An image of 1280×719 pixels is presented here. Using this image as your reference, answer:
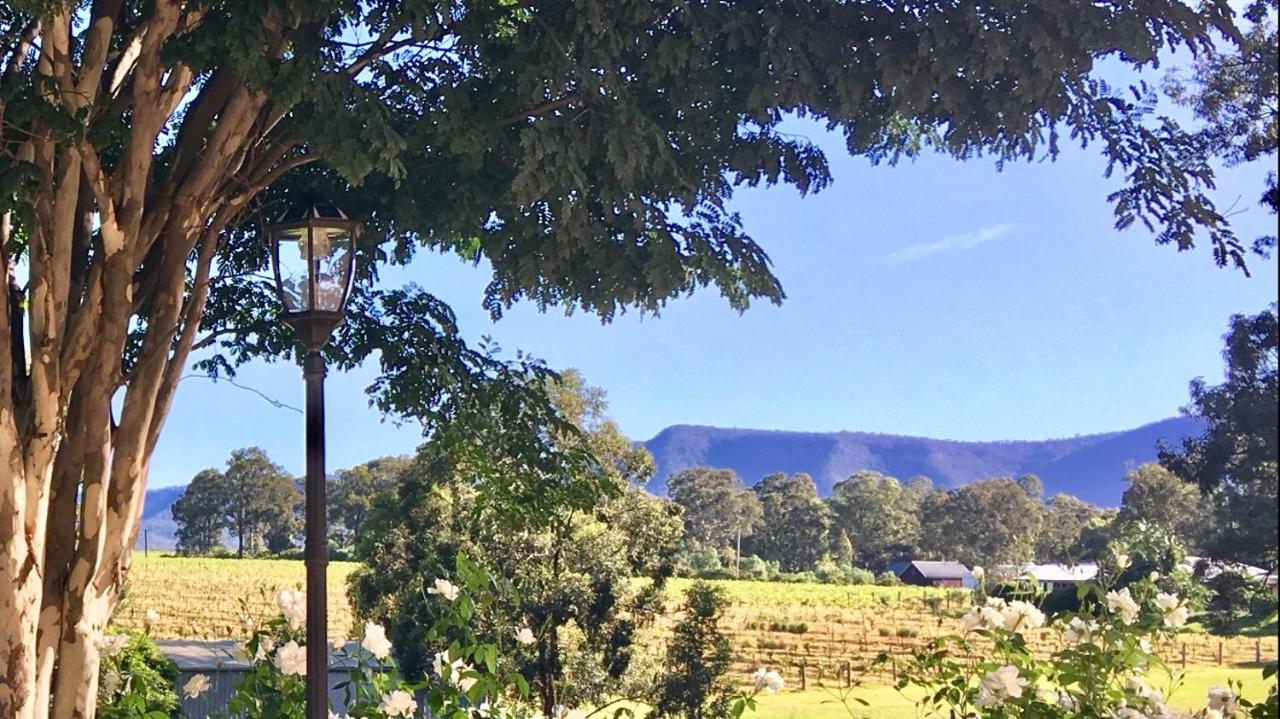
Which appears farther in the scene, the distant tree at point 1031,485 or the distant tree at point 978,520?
the distant tree at point 1031,485

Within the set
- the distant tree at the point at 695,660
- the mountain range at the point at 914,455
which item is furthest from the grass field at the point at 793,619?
the mountain range at the point at 914,455

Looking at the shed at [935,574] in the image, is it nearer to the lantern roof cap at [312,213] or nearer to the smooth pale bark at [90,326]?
the smooth pale bark at [90,326]

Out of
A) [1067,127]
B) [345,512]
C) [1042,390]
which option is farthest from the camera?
[1042,390]

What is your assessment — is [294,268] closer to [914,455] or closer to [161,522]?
[161,522]

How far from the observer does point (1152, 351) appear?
455ft

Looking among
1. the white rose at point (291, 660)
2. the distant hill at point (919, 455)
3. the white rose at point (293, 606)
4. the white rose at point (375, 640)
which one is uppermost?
the distant hill at point (919, 455)

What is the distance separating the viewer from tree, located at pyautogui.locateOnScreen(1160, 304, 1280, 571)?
7734mm

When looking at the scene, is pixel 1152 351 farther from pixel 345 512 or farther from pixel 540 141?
pixel 540 141

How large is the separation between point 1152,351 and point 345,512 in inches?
5069

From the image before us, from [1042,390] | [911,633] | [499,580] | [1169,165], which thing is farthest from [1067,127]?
[1042,390]

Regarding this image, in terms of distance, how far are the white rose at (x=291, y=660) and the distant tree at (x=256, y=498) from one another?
86.8 feet

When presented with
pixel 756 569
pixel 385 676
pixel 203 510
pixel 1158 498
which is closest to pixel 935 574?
pixel 756 569

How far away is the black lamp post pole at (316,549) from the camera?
253cm

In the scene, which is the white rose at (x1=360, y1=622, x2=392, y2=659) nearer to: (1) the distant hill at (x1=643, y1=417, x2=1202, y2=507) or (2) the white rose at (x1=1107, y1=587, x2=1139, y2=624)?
(2) the white rose at (x1=1107, y1=587, x2=1139, y2=624)
